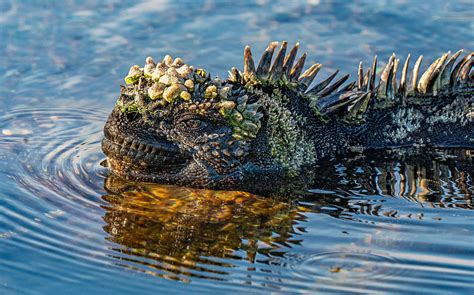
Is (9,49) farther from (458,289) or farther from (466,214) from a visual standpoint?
(458,289)

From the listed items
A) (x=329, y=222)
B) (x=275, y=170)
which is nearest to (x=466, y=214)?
(x=329, y=222)

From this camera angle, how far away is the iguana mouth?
9.81 meters

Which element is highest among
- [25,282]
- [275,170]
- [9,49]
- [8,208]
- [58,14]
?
[58,14]

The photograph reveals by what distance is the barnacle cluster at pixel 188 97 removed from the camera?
9.66 m

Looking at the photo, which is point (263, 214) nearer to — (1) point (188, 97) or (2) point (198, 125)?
(2) point (198, 125)

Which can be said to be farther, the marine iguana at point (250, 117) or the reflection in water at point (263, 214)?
the marine iguana at point (250, 117)

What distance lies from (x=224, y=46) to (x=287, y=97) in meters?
4.55

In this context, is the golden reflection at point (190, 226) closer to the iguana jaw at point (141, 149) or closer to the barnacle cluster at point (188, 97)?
the iguana jaw at point (141, 149)

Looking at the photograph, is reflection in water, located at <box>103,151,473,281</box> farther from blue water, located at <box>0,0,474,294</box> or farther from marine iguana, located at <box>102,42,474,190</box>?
marine iguana, located at <box>102,42,474,190</box>

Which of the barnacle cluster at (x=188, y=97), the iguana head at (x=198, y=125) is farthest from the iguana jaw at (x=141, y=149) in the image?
the barnacle cluster at (x=188, y=97)

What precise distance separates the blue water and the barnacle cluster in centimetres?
81

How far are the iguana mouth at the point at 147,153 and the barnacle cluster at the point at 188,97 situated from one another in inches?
13.6

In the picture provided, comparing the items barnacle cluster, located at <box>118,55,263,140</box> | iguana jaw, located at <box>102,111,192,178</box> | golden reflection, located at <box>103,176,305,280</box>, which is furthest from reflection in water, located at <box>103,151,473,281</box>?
barnacle cluster, located at <box>118,55,263,140</box>

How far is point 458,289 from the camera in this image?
8.09 meters
